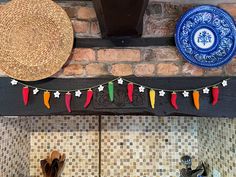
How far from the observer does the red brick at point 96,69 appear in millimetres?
1696

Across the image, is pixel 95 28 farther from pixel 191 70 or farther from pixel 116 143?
pixel 116 143

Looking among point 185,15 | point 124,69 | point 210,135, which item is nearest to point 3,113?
point 124,69

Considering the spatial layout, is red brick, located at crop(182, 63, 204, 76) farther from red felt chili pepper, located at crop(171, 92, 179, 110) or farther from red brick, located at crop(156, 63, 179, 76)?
red felt chili pepper, located at crop(171, 92, 179, 110)

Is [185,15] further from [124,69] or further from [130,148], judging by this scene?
[130,148]

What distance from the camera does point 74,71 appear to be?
1.70 metres

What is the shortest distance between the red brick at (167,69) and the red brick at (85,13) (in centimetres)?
51

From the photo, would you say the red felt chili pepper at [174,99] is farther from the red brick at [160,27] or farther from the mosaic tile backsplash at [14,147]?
the mosaic tile backsplash at [14,147]

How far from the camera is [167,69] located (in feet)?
5.54

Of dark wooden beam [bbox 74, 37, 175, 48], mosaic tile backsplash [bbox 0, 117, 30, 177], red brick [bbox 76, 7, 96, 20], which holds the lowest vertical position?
mosaic tile backsplash [bbox 0, 117, 30, 177]

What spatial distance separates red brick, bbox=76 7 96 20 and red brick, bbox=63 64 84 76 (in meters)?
0.30

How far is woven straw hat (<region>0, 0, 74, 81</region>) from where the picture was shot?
161 centimetres

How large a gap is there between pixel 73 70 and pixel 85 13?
36cm

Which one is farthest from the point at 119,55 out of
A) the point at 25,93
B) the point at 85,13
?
the point at 25,93

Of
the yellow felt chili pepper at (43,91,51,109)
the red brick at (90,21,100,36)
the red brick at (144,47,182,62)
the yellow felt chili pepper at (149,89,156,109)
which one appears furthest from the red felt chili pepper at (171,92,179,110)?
the yellow felt chili pepper at (43,91,51,109)
